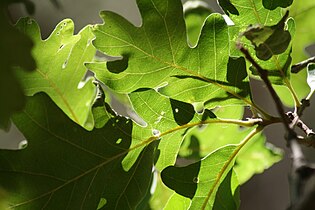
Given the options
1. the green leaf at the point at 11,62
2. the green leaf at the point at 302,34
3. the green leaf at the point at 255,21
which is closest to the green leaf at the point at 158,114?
the green leaf at the point at 255,21

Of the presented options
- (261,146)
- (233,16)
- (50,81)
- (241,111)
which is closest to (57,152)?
(50,81)

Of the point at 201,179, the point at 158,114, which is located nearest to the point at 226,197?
the point at 201,179

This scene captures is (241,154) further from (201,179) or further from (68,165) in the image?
(68,165)

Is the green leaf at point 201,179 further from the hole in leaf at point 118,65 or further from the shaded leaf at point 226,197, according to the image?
the hole in leaf at point 118,65

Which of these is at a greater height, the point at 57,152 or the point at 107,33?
the point at 107,33

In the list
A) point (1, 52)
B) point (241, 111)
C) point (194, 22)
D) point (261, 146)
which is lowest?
point (261, 146)

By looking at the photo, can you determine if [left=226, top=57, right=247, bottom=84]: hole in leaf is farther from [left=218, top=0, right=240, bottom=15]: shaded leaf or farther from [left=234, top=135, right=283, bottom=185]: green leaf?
[left=234, top=135, right=283, bottom=185]: green leaf

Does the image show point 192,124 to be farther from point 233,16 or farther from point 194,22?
point 194,22
